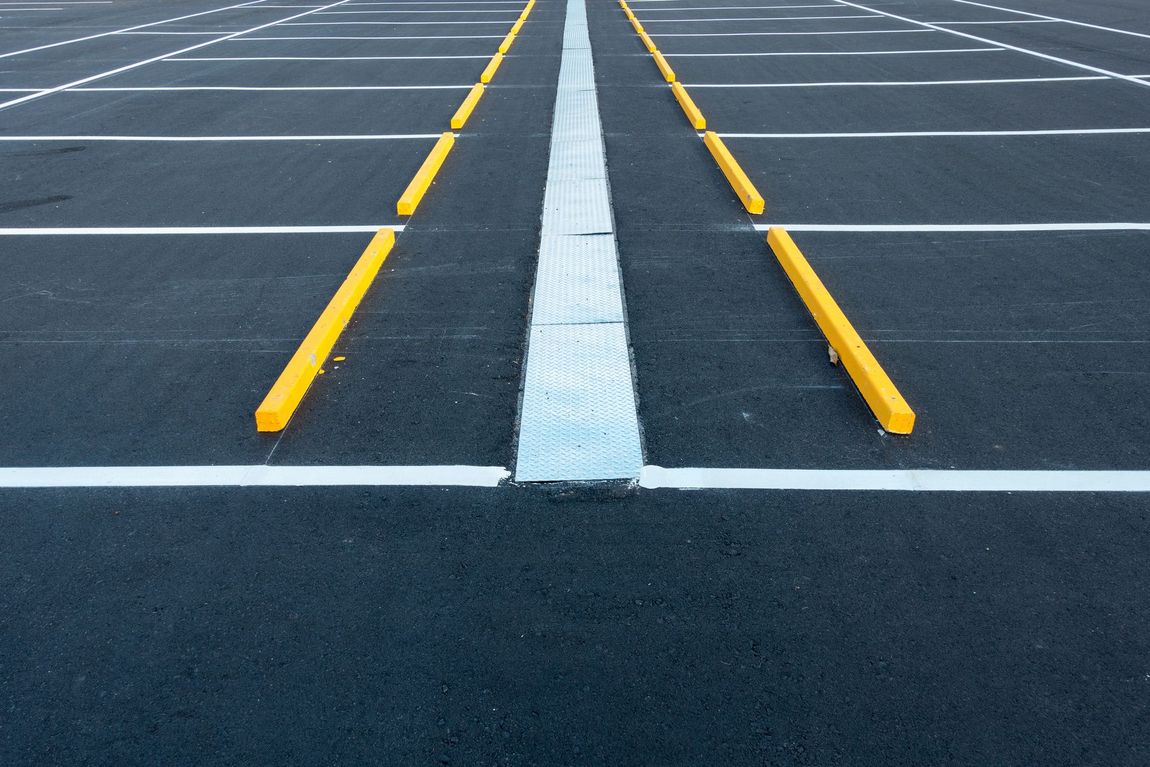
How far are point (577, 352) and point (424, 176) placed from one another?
3861mm

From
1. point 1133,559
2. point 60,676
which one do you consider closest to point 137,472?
point 60,676

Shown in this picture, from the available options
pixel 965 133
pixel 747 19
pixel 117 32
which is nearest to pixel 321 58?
pixel 117 32

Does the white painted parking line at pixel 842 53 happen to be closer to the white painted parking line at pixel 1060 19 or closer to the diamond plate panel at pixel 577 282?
the white painted parking line at pixel 1060 19

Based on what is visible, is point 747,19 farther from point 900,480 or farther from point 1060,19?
point 900,480

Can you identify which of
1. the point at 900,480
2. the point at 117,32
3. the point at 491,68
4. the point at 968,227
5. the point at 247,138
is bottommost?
the point at 900,480

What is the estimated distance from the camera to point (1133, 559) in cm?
360

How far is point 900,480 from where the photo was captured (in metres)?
4.11

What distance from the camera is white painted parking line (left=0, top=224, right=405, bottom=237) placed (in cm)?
721

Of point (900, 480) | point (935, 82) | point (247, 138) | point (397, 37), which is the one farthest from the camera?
point (397, 37)

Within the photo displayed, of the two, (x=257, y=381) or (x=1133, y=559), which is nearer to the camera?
(x=1133, y=559)

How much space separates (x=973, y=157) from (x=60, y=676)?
906cm

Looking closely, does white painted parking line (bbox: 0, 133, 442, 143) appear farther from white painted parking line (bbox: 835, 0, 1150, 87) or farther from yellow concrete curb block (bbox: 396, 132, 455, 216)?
white painted parking line (bbox: 835, 0, 1150, 87)

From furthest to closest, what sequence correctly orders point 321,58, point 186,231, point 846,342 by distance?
1. point 321,58
2. point 186,231
3. point 846,342

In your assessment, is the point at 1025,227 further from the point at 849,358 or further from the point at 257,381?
the point at 257,381
